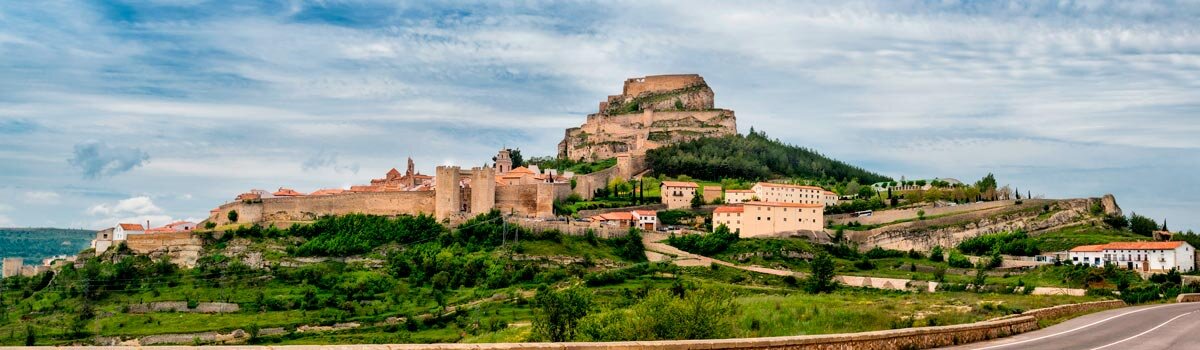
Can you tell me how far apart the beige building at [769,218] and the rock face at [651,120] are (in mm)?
23615

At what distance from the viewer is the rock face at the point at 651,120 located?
92500 mm

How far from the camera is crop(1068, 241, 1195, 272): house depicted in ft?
181

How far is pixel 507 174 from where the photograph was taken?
71438 mm

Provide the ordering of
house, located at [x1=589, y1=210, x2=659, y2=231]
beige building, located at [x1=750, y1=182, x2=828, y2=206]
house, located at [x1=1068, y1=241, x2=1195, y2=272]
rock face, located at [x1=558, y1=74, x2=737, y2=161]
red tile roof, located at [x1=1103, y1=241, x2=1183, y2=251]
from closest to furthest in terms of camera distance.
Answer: house, located at [x1=1068, y1=241, x2=1195, y2=272] → red tile roof, located at [x1=1103, y1=241, x2=1183, y2=251] → house, located at [x1=589, y1=210, x2=659, y2=231] → beige building, located at [x1=750, y1=182, x2=828, y2=206] → rock face, located at [x1=558, y1=74, x2=737, y2=161]

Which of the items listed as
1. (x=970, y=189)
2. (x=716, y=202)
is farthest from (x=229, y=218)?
(x=970, y=189)

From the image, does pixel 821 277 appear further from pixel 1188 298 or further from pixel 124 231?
pixel 124 231

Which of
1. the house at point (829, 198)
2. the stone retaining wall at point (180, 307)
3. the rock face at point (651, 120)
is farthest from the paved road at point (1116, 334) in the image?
the rock face at point (651, 120)

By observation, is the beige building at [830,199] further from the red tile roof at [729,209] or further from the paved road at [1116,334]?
the paved road at [1116,334]

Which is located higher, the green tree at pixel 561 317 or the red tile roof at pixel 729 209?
the red tile roof at pixel 729 209

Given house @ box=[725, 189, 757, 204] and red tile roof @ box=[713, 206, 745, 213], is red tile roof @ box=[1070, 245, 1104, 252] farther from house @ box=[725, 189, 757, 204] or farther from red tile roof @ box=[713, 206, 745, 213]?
house @ box=[725, 189, 757, 204]

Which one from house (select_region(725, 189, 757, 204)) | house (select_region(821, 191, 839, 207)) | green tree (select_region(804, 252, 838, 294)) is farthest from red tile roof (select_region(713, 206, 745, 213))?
green tree (select_region(804, 252, 838, 294))

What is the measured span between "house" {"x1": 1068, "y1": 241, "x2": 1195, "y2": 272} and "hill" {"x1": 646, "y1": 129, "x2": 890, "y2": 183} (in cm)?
2962

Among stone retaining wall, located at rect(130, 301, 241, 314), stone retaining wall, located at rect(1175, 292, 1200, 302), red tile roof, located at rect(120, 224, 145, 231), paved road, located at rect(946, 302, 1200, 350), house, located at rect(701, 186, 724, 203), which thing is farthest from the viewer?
house, located at rect(701, 186, 724, 203)

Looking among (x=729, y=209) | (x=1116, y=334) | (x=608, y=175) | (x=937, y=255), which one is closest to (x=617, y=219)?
(x=729, y=209)
